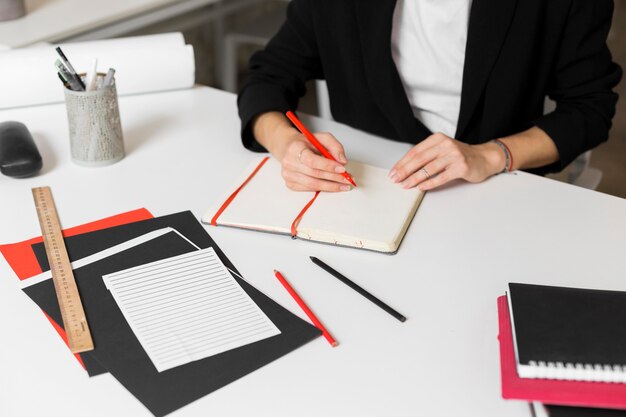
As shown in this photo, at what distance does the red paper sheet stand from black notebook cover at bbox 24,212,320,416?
0.02 meters

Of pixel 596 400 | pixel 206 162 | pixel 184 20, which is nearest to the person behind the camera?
pixel 596 400

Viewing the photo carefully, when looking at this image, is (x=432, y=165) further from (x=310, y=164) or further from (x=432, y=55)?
(x=432, y=55)

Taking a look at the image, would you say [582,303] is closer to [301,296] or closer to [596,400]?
[596,400]

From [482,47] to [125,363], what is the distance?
0.89 metres

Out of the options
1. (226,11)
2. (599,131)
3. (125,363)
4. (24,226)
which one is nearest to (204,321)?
(125,363)

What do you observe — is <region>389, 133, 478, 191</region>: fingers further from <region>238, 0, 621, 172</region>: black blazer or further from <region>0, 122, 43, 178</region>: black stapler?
<region>0, 122, 43, 178</region>: black stapler

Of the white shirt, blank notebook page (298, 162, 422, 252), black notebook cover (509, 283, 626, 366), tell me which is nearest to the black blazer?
the white shirt

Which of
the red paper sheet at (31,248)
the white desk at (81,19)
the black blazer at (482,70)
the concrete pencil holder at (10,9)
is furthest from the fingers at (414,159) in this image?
the concrete pencil holder at (10,9)

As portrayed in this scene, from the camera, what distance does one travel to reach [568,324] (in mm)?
788

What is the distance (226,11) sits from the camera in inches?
98.0

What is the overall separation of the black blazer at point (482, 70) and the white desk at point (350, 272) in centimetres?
12

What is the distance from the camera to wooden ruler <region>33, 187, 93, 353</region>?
82 cm

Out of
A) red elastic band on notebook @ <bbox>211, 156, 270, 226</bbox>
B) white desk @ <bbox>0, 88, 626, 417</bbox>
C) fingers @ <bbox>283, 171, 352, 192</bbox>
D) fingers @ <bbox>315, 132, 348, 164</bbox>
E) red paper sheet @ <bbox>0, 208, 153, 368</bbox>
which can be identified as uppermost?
fingers @ <bbox>315, 132, 348, 164</bbox>

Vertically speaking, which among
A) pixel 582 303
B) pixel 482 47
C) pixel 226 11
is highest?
pixel 482 47
